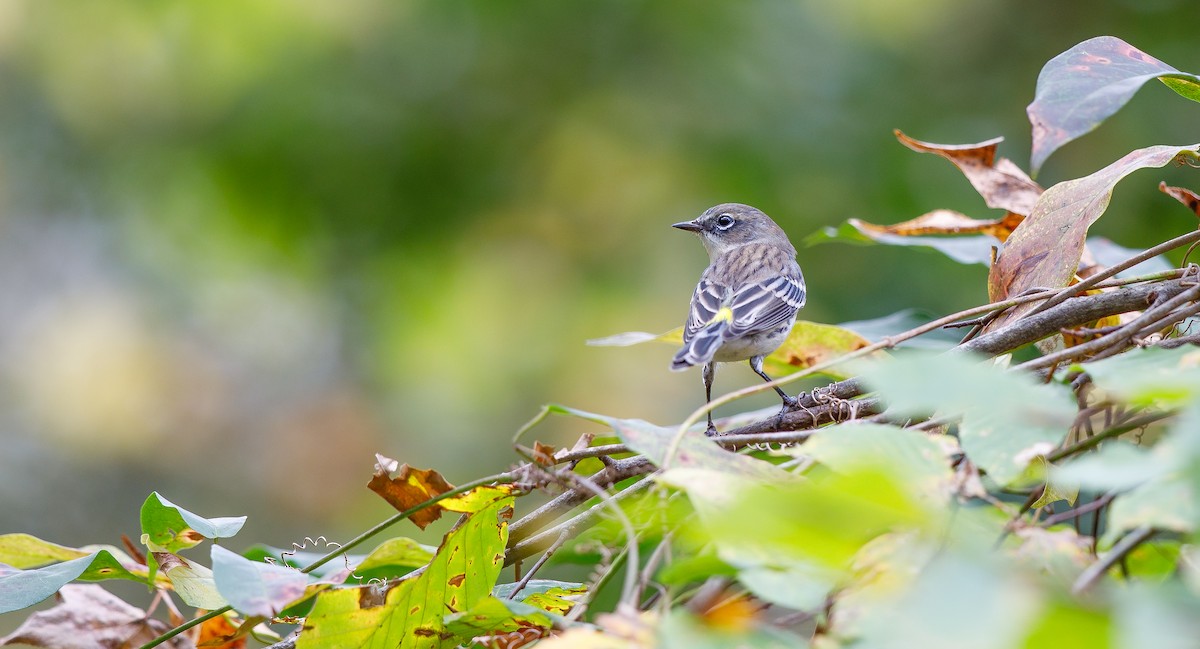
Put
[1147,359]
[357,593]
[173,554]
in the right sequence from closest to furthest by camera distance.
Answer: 1. [1147,359]
2. [357,593]
3. [173,554]

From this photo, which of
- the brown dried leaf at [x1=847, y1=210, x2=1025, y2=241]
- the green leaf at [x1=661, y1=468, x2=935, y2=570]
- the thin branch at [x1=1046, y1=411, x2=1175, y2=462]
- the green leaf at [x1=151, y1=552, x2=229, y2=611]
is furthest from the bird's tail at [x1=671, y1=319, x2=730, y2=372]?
the green leaf at [x1=661, y1=468, x2=935, y2=570]

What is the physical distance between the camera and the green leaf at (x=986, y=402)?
0.70m

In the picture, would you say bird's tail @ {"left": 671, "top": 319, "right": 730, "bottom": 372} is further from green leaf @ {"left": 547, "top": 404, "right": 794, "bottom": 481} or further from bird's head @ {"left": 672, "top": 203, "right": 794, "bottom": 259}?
bird's head @ {"left": 672, "top": 203, "right": 794, "bottom": 259}

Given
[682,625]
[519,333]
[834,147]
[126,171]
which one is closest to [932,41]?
[834,147]

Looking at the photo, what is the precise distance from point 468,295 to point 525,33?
1722 mm

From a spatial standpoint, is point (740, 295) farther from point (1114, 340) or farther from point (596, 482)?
point (1114, 340)

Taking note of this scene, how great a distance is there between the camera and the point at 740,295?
3.72m

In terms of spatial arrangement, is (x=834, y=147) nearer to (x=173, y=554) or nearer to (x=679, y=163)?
(x=679, y=163)

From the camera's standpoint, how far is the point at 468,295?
6367mm

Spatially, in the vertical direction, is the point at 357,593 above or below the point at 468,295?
below

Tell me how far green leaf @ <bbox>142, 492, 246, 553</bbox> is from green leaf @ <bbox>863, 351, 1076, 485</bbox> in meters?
1.01

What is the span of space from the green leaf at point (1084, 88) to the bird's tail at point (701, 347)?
4.26 feet

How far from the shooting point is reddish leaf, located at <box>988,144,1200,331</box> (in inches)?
63.6

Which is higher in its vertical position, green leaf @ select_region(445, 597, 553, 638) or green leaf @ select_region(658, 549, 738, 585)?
green leaf @ select_region(445, 597, 553, 638)
